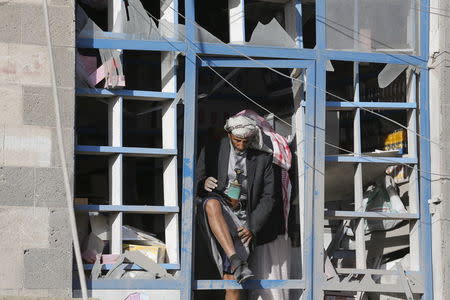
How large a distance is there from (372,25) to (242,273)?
2.25 m

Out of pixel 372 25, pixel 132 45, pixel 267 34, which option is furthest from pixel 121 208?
pixel 372 25

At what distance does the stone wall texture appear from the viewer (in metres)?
7.94

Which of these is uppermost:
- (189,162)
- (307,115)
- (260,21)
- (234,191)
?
(260,21)

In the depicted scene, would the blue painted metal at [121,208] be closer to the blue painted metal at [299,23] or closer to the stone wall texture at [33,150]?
the stone wall texture at [33,150]

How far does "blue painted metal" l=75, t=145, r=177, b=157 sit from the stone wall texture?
0.75ft

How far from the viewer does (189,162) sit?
27.9 ft

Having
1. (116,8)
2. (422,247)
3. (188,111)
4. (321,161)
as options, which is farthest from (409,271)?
(116,8)

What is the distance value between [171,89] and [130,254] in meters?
1.28

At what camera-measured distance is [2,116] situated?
8016mm

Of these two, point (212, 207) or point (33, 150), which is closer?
point (33, 150)

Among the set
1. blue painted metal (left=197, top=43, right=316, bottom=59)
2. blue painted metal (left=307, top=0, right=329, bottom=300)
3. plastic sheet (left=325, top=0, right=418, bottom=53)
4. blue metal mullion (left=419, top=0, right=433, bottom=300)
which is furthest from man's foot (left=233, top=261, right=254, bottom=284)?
plastic sheet (left=325, top=0, right=418, bottom=53)

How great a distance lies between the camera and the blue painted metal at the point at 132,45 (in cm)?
845

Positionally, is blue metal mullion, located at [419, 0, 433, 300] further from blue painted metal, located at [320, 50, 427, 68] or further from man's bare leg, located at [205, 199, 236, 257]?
man's bare leg, located at [205, 199, 236, 257]

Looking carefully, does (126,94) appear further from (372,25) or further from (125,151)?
(372,25)
